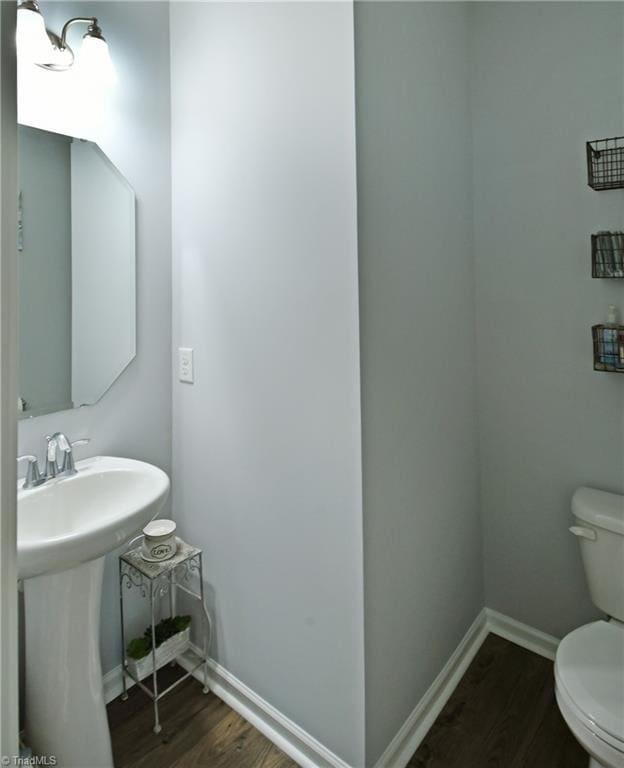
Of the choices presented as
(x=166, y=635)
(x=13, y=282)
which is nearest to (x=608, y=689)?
(x=166, y=635)

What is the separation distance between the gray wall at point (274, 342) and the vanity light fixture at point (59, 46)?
31cm

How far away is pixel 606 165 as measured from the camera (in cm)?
146

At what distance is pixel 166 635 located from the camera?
5.40 feet

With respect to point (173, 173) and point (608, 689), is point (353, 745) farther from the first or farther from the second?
point (173, 173)

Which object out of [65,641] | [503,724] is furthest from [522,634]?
[65,641]

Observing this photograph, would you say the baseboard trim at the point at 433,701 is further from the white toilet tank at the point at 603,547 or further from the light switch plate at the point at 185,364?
the light switch plate at the point at 185,364

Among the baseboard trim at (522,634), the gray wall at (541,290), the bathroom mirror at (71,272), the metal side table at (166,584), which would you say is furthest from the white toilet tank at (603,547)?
the bathroom mirror at (71,272)

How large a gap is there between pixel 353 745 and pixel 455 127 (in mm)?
1993

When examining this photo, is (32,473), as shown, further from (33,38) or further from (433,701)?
(433,701)

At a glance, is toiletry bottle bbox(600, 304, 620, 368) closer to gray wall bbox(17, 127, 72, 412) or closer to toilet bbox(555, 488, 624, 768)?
toilet bbox(555, 488, 624, 768)

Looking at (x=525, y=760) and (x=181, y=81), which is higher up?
(x=181, y=81)

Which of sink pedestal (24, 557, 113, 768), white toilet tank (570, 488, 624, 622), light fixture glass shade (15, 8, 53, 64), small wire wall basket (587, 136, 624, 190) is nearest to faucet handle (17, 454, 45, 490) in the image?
sink pedestal (24, 557, 113, 768)

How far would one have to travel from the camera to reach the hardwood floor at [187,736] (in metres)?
1.36

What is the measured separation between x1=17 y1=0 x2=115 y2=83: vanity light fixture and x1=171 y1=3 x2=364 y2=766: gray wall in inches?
12.1
